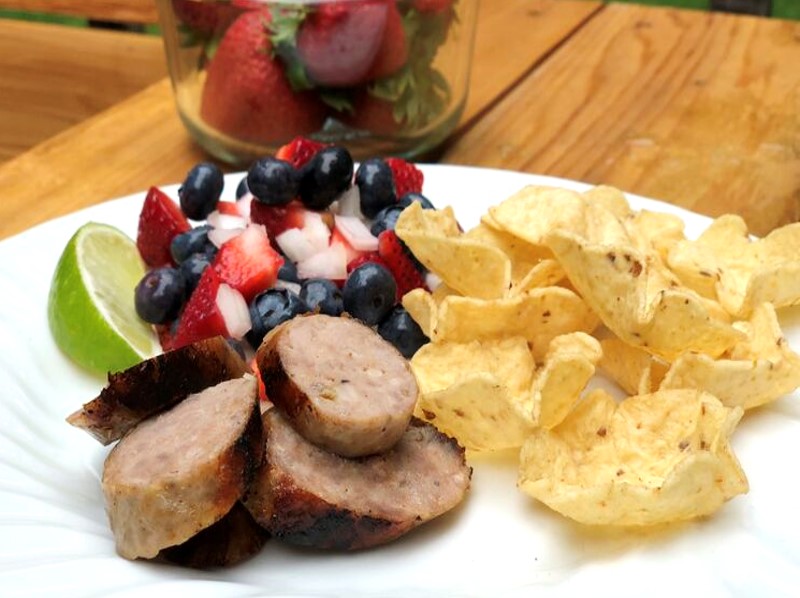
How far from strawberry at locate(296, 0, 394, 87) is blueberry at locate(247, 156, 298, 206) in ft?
1.62

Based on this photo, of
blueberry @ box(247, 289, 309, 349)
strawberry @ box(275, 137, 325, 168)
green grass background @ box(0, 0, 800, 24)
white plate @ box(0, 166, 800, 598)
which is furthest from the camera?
green grass background @ box(0, 0, 800, 24)

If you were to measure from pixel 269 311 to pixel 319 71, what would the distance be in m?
0.74

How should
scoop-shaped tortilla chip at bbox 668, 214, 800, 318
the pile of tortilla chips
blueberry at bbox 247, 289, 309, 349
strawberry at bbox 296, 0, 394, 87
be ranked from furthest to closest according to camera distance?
strawberry at bbox 296, 0, 394, 87 → blueberry at bbox 247, 289, 309, 349 → scoop-shaped tortilla chip at bbox 668, 214, 800, 318 → the pile of tortilla chips

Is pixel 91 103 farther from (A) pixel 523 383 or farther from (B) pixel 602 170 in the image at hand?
(A) pixel 523 383

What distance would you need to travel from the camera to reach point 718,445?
1110 mm

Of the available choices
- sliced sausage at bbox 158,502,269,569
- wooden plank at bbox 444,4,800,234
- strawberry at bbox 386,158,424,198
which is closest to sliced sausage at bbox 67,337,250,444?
sliced sausage at bbox 158,502,269,569

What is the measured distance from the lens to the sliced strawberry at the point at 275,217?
160 centimetres

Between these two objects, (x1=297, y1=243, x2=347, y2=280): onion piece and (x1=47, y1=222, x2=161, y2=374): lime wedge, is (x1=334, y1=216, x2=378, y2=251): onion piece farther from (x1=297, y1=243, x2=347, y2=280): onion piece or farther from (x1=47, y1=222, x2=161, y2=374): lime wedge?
(x1=47, y1=222, x2=161, y2=374): lime wedge

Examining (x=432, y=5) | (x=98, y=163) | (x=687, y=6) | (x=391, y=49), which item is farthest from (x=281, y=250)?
(x=687, y=6)

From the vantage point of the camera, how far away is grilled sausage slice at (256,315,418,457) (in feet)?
3.76

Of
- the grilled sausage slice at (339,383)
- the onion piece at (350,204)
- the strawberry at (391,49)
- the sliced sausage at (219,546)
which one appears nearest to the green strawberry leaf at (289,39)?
the strawberry at (391,49)

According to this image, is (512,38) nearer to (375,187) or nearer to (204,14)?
(204,14)

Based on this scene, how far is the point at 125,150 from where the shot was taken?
2.43m

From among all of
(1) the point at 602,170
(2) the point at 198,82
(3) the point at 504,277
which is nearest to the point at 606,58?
(1) the point at 602,170
